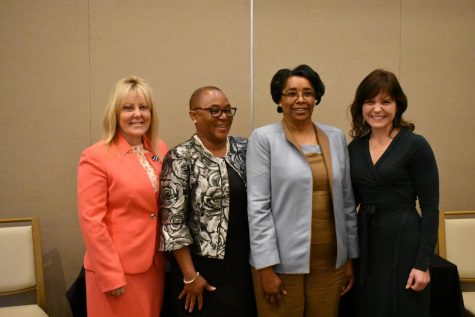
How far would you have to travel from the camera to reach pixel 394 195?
5.25 feet

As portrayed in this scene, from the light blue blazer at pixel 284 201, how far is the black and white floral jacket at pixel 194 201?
0.42 ft

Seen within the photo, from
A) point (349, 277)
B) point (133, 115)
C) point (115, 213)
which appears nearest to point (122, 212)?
point (115, 213)

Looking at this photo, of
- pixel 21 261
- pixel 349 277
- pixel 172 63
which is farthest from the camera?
pixel 172 63

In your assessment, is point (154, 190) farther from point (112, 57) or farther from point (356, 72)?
point (356, 72)

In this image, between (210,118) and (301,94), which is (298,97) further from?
(210,118)

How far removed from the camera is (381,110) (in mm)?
1628

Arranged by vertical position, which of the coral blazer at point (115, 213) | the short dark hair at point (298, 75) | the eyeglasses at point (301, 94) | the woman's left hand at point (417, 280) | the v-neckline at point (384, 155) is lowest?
the woman's left hand at point (417, 280)

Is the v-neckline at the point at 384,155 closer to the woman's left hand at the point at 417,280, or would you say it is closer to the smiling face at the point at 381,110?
the smiling face at the point at 381,110

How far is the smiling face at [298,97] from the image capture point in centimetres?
164

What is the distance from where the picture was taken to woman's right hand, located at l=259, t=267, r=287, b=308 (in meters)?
1.59

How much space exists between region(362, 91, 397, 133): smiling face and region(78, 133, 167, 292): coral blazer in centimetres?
99

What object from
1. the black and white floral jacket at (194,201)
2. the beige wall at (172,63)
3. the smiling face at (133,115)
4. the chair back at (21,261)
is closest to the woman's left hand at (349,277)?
the black and white floral jacket at (194,201)

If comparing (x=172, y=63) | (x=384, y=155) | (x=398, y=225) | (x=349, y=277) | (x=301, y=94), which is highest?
(x=172, y=63)

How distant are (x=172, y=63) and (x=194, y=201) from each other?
4.09 feet
